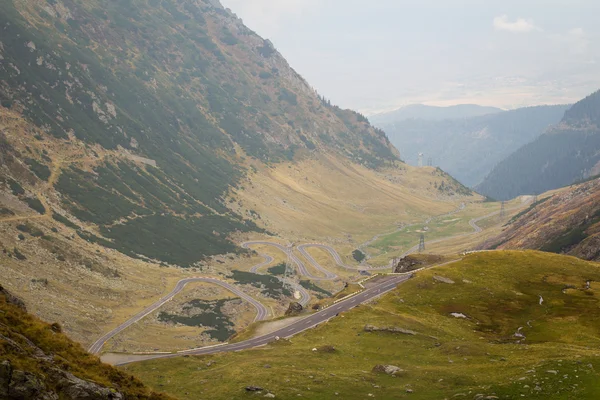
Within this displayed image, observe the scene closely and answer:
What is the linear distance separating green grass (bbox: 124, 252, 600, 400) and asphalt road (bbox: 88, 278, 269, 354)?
56.5 meters

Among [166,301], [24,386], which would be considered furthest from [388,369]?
[166,301]

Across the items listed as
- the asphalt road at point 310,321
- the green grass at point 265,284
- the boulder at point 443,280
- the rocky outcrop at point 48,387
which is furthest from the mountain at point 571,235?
the rocky outcrop at point 48,387

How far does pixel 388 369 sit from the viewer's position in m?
54.5

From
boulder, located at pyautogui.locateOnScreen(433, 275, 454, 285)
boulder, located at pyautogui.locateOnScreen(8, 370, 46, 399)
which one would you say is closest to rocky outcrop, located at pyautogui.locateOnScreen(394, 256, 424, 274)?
boulder, located at pyautogui.locateOnScreen(433, 275, 454, 285)

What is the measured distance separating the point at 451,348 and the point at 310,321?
28.6m

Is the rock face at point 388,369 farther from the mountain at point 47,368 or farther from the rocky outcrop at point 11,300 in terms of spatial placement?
the rocky outcrop at point 11,300

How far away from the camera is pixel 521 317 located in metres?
79.3

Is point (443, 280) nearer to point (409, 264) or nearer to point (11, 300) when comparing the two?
point (409, 264)

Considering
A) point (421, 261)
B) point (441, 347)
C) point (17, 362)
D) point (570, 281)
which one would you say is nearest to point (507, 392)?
point (441, 347)

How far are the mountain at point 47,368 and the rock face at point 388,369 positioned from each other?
27.1m

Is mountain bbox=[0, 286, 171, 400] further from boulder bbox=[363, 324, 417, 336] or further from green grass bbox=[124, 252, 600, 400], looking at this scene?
boulder bbox=[363, 324, 417, 336]

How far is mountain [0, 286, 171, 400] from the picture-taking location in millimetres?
27347

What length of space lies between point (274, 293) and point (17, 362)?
15381 centimetres

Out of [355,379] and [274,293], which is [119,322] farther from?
[355,379]
